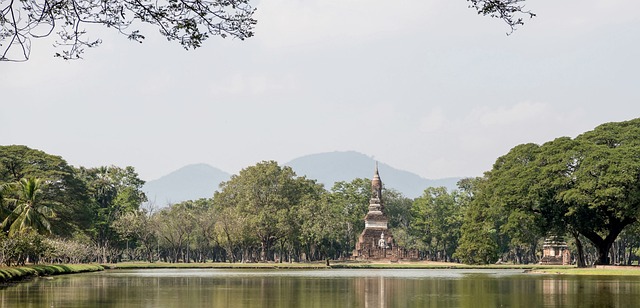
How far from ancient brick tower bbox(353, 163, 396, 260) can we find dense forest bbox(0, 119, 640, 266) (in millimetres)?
2381

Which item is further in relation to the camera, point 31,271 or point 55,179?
point 55,179

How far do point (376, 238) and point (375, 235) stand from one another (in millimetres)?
405

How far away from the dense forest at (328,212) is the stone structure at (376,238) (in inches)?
95.4

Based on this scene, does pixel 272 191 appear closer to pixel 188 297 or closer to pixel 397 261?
pixel 397 261

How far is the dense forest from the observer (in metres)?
58.2

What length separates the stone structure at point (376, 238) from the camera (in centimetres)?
10706

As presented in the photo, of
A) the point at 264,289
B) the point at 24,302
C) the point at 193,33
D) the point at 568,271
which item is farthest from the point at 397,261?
the point at 193,33

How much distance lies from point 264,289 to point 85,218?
47.8 meters

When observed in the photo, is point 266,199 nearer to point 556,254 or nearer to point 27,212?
point 556,254

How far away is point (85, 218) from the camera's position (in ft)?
264

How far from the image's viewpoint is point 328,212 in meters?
98.2

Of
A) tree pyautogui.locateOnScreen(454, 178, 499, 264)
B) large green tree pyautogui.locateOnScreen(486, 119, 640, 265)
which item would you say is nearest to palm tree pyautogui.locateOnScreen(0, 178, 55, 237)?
large green tree pyautogui.locateOnScreen(486, 119, 640, 265)

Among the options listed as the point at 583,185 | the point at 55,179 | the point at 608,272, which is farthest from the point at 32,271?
the point at 583,185

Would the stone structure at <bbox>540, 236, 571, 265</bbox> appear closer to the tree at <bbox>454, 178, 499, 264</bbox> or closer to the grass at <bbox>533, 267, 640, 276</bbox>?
the tree at <bbox>454, 178, 499, 264</bbox>
